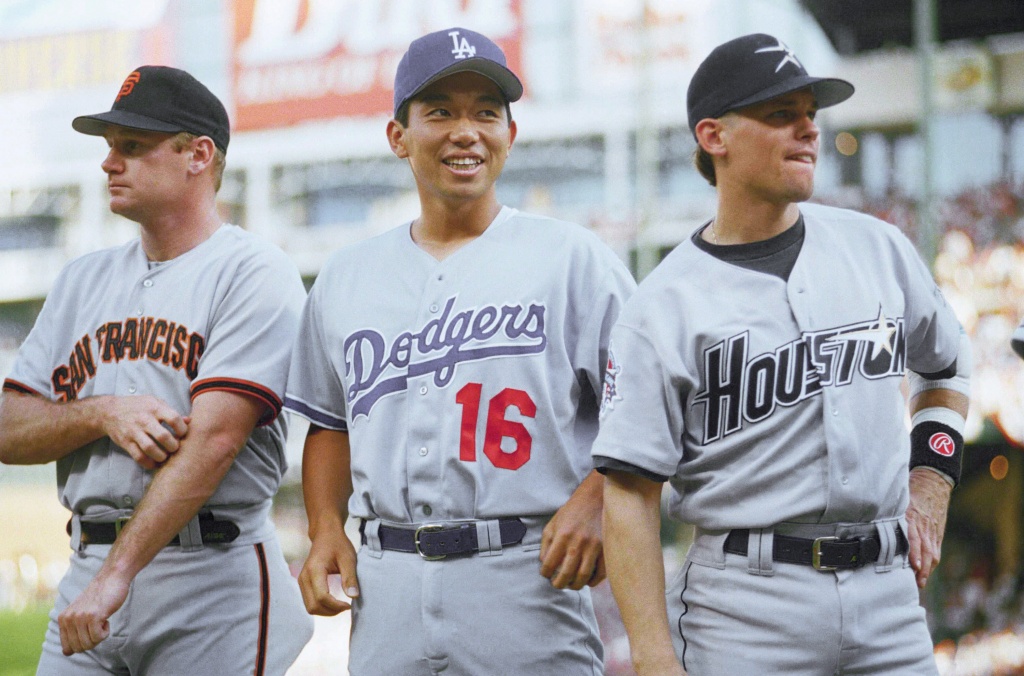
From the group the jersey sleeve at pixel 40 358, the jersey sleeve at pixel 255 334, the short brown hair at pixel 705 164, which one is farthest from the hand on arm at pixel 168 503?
the short brown hair at pixel 705 164

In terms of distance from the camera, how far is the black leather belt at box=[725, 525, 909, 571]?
208cm

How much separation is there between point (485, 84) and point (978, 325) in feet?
35.4

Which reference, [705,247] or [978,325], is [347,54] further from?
[705,247]

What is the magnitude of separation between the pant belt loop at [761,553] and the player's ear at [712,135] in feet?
2.32

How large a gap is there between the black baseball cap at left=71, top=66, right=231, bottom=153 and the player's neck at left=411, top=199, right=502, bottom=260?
0.63m

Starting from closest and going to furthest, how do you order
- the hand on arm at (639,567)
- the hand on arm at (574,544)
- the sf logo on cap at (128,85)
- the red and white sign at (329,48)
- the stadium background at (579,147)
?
the hand on arm at (639,567) → the hand on arm at (574,544) → the sf logo on cap at (128,85) → the stadium background at (579,147) → the red and white sign at (329,48)

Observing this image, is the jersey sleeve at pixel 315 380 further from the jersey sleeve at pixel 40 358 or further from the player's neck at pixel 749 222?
the player's neck at pixel 749 222

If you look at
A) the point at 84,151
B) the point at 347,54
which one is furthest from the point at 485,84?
the point at 84,151

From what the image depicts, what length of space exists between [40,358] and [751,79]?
181cm

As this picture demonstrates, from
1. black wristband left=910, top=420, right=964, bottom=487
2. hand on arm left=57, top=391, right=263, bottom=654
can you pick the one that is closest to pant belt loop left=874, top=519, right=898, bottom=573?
black wristband left=910, top=420, right=964, bottom=487

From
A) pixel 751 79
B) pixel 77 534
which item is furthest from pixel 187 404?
pixel 751 79

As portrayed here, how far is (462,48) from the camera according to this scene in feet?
8.11

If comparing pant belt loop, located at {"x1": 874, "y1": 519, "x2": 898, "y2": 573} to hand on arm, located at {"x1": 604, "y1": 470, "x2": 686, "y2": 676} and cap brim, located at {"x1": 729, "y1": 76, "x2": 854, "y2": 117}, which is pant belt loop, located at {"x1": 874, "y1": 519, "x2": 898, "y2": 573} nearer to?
hand on arm, located at {"x1": 604, "y1": 470, "x2": 686, "y2": 676}

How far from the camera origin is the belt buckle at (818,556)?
2.08 meters
